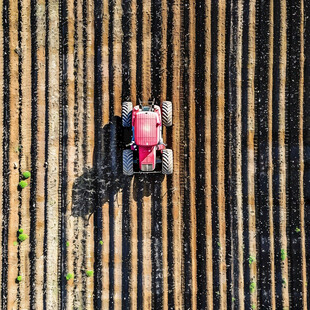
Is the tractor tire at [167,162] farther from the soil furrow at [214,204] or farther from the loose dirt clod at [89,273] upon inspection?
the loose dirt clod at [89,273]

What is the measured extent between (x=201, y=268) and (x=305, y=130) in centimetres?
604

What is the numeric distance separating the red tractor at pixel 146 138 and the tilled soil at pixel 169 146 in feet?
1.80

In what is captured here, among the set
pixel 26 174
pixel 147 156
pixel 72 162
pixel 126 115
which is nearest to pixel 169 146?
pixel 147 156

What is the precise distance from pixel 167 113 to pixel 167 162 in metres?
1.62

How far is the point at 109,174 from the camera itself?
1017cm

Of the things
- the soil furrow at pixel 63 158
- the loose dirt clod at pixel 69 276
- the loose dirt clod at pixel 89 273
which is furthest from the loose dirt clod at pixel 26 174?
the loose dirt clod at pixel 89 273

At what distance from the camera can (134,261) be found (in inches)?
400

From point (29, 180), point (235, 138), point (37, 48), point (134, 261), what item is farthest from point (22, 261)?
point (235, 138)

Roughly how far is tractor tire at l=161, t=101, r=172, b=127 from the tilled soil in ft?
1.36

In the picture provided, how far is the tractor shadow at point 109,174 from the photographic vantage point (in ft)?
33.3

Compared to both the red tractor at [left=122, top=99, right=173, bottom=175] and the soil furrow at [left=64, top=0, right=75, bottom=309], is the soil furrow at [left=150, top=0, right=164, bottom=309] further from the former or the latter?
the soil furrow at [left=64, top=0, right=75, bottom=309]

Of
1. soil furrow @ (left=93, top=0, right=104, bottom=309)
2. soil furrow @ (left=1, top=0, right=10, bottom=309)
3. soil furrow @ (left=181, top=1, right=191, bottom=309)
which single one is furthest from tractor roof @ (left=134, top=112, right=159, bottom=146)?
soil furrow @ (left=1, top=0, right=10, bottom=309)

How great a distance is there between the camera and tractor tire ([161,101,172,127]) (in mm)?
9755

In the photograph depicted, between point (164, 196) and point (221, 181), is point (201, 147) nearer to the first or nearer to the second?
point (221, 181)
